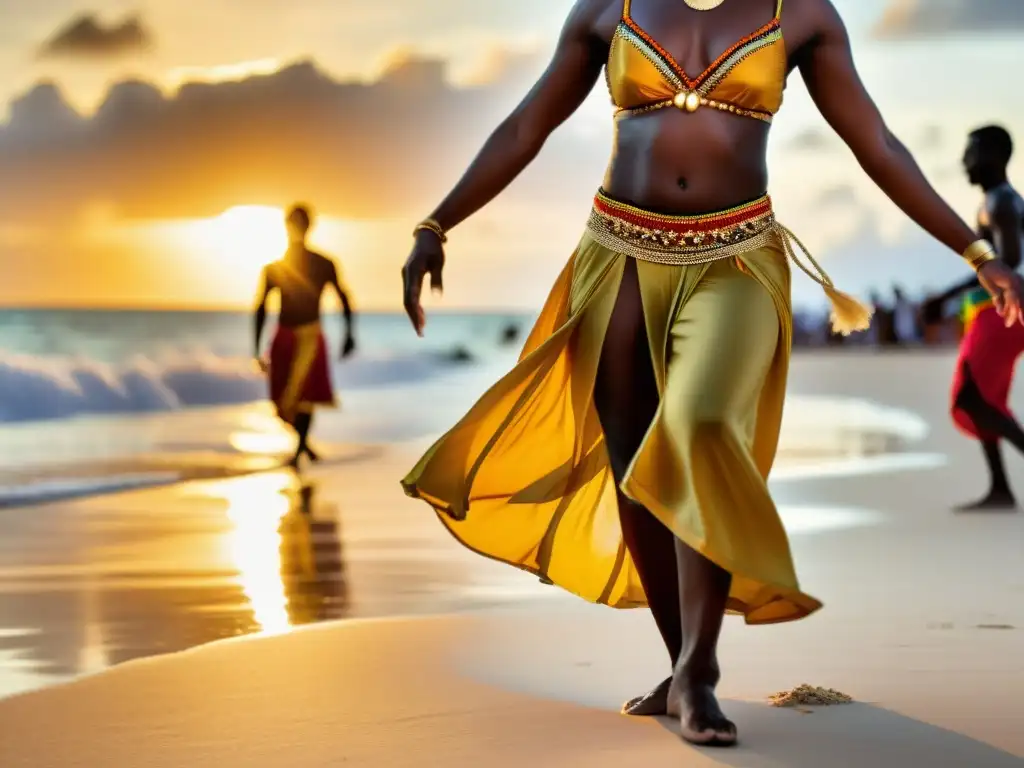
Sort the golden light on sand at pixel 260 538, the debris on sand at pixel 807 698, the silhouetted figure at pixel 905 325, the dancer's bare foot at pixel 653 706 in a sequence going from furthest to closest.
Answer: the silhouetted figure at pixel 905 325 < the golden light on sand at pixel 260 538 < the debris on sand at pixel 807 698 < the dancer's bare foot at pixel 653 706

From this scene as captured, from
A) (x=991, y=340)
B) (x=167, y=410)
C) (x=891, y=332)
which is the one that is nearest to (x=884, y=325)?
(x=891, y=332)

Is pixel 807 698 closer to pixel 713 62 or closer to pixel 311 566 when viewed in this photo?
pixel 713 62

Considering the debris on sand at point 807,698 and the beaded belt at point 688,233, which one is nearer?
the beaded belt at point 688,233

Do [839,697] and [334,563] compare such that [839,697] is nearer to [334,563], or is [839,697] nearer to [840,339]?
[334,563]

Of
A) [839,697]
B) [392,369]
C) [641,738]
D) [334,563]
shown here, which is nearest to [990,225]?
[334,563]

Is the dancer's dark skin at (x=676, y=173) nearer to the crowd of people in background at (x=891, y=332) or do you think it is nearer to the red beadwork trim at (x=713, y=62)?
the red beadwork trim at (x=713, y=62)

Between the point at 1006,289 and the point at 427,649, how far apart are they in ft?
7.07

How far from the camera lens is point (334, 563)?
779 cm

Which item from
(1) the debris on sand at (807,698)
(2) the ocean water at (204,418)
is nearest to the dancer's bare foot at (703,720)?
(1) the debris on sand at (807,698)

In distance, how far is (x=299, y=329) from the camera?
13977 millimetres

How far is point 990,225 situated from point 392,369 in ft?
105

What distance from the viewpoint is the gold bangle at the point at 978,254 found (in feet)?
14.3

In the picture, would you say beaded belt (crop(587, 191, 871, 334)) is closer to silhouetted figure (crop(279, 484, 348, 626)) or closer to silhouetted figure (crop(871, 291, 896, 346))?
silhouetted figure (crop(279, 484, 348, 626))

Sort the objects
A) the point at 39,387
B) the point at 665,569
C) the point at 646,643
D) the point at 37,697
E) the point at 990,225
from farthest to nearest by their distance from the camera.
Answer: the point at 39,387, the point at 990,225, the point at 646,643, the point at 37,697, the point at 665,569
